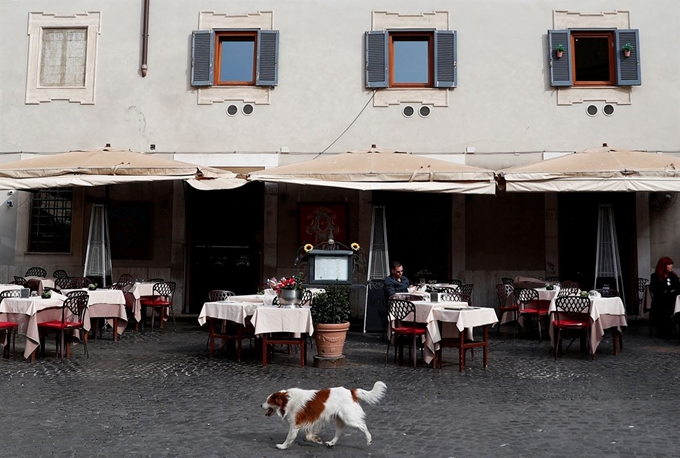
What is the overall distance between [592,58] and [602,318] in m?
6.77

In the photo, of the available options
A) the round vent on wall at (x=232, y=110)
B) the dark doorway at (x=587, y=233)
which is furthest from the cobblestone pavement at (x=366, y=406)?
the round vent on wall at (x=232, y=110)

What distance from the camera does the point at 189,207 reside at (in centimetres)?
1404

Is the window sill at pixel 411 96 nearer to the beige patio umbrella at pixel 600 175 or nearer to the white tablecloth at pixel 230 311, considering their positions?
the beige patio umbrella at pixel 600 175

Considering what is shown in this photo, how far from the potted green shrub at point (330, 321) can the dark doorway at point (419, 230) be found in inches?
215

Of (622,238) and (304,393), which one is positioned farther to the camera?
(622,238)

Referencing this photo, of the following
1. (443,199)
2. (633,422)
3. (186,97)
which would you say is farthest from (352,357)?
(186,97)

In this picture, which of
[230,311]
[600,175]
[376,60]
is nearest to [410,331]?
[230,311]

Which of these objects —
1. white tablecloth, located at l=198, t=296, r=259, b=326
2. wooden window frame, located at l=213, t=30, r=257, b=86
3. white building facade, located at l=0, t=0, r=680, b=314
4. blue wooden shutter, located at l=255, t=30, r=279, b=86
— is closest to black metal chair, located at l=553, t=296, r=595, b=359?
white tablecloth, located at l=198, t=296, r=259, b=326

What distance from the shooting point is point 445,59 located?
1358 centimetres

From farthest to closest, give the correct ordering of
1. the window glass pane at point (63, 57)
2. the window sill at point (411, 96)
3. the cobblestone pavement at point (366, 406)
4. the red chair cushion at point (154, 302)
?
the window glass pane at point (63, 57), the window sill at point (411, 96), the red chair cushion at point (154, 302), the cobblestone pavement at point (366, 406)

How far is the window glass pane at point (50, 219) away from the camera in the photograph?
14.0 metres

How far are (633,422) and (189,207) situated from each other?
1033 centimetres

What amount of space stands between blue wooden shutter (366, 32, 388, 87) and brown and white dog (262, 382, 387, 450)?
980 centimetres

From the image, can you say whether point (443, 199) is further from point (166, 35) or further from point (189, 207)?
point (166, 35)
